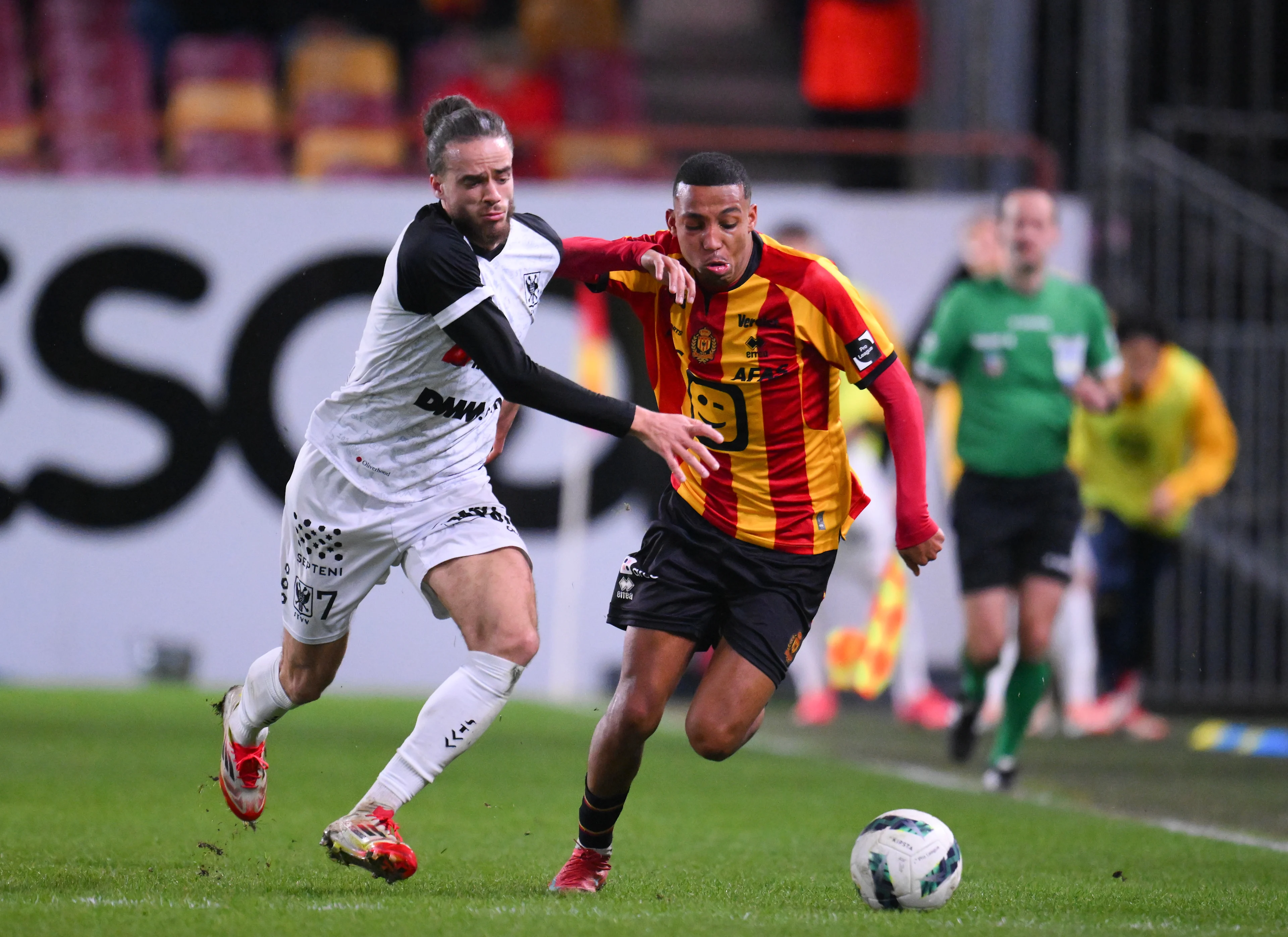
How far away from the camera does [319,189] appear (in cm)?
1276

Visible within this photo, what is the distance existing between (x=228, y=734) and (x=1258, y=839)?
3.65 meters

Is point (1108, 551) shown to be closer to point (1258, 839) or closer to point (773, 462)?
point (1258, 839)

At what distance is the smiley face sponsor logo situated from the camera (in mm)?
5094

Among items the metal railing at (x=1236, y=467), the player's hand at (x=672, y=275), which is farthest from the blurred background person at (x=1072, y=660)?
the player's hand at (x=672, y=275)

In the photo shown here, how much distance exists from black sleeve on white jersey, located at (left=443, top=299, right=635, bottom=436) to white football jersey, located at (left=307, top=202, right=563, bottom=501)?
18 cm

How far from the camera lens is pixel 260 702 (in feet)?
17.6

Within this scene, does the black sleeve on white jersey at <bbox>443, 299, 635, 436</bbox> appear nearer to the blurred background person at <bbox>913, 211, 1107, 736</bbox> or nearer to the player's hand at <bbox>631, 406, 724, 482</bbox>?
the player's hand at <bbox>631, 406, 724, 482</bbox>

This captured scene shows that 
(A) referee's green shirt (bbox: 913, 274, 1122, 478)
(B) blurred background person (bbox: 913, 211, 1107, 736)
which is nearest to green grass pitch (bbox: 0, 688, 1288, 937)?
(A) referee's green shirt (bbox: 913, 274, 1122, 478)

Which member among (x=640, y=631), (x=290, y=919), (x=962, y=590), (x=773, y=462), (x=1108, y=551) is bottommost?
(x=1108, y=551)

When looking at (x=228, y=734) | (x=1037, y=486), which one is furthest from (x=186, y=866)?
(x=1037, y=486)

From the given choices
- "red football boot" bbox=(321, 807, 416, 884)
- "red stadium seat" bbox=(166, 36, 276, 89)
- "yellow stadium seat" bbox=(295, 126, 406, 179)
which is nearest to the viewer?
"red football boot" bbox=(321, 807, 416, 884)

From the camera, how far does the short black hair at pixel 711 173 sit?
4828 mm

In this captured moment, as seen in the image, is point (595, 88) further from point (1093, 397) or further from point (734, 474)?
point (734, 474)

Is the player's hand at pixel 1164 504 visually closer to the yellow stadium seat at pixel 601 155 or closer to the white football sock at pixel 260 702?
the yellow stadium seat at pixel 601 155
